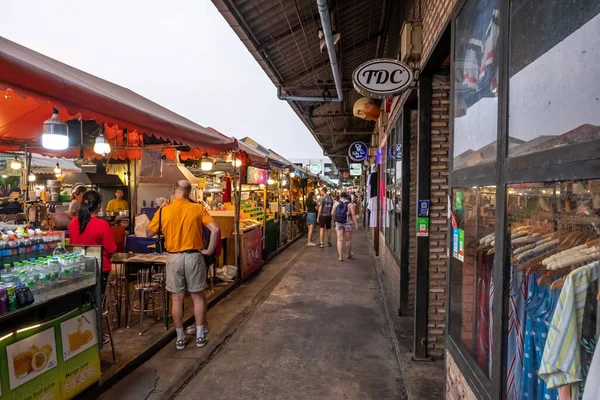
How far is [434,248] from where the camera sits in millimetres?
4582

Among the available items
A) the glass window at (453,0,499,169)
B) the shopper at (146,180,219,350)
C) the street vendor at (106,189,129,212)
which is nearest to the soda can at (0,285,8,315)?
the shopper at (146,180,219,350)

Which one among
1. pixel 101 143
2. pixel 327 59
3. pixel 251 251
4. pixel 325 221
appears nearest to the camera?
pixel 101 143

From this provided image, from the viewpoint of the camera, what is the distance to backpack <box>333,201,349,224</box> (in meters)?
10.9

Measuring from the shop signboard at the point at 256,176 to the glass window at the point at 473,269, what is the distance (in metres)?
7.64

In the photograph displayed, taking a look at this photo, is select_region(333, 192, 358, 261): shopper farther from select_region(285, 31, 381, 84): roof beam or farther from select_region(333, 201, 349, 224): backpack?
select_region(285, 31, 381, 84): roof beam

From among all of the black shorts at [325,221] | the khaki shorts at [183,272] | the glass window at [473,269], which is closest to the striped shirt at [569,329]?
the glass window at [473,269]

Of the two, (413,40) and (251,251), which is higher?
(413,40)

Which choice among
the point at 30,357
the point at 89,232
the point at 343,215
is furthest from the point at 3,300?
the point at 343,215

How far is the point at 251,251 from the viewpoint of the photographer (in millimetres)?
9289

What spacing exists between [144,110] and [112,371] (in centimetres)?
286

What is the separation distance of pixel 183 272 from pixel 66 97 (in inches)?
99.3

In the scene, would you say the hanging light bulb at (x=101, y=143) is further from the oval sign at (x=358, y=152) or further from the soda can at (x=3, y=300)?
the oval sign at (x=358, y=152)

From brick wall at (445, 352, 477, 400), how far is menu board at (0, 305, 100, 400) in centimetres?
324

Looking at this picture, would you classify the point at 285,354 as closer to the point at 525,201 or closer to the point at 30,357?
the point at 30,357
